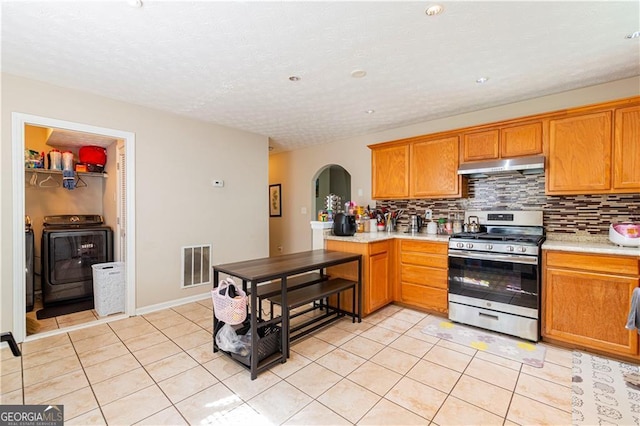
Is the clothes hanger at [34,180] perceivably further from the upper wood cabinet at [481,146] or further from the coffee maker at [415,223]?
the upper wood cabinet at [481,146]

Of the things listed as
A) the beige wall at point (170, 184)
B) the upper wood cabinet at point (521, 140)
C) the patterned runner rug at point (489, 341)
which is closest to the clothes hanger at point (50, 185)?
the beige wall at point (170, 184)

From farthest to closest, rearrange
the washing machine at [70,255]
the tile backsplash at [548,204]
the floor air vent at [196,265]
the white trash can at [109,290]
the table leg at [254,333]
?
the floor air vent at [196,265] < the washing machine at [70,255] < the white trash can at [109,290] < the tile backsplash at [548,204] < the table leg at [254,333]

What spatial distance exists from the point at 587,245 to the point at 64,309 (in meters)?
5.67

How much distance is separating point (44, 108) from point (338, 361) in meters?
3.58

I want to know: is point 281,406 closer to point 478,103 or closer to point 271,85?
point 271,85

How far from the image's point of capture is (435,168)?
3.63 m

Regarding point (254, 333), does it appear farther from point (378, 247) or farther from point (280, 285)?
point (378, 247)

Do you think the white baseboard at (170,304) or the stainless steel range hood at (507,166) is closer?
the stainless steel range hood at (507,166)

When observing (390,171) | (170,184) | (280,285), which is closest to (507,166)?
(390,171)

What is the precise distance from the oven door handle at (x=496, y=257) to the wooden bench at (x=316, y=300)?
116 cm

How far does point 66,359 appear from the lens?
238cm

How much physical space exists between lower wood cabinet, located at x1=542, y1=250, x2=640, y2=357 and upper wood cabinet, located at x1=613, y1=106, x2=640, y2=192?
2.37ft

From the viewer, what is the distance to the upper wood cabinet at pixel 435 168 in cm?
348

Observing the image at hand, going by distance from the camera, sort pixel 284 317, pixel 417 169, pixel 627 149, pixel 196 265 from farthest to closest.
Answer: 1. pixel 196 265
2. pixel 417 169
3. pixel 627 149
4. pixel 284 317
